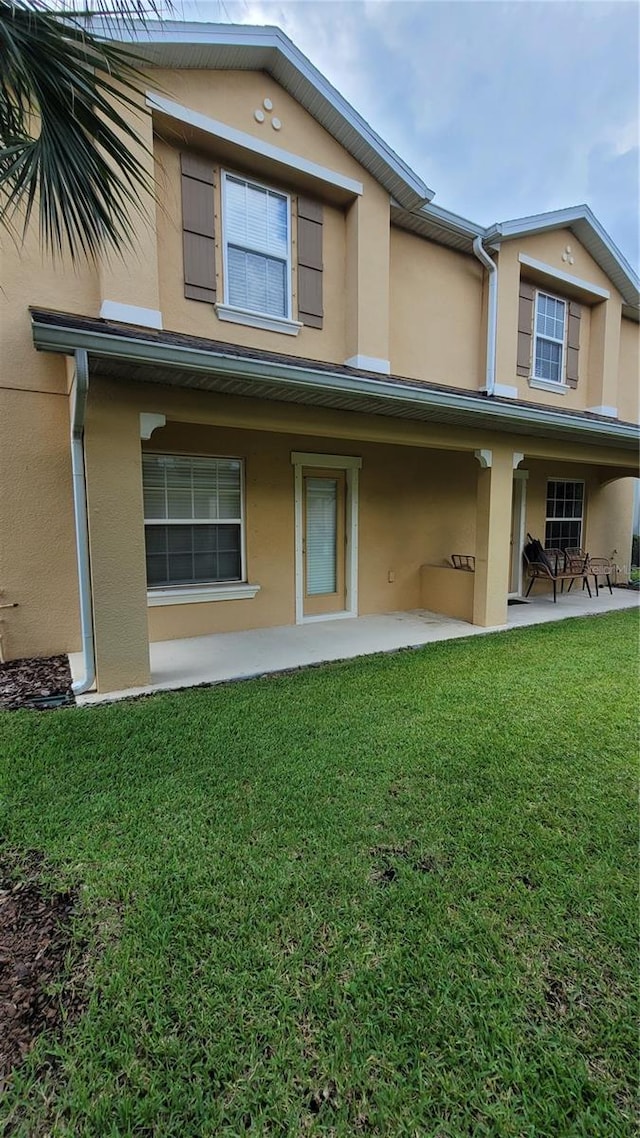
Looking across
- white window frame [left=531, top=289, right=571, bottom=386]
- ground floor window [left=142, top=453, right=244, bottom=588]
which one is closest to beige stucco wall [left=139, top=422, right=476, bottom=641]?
ground floor window [left=142, top=453, right=244, bottom=588]

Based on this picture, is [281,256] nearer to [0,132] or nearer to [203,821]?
[0,132]

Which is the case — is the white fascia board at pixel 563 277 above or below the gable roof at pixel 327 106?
below

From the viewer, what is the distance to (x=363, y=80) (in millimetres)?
7977

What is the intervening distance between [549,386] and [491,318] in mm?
1984

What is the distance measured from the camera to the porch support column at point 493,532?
7.08 meters

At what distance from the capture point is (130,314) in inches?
205

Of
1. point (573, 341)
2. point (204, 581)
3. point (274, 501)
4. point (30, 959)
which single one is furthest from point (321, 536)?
point (573, 341)

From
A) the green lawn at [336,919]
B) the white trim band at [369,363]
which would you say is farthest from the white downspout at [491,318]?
the green lawn at [336,919]

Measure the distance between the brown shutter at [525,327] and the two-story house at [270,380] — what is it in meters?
0.04

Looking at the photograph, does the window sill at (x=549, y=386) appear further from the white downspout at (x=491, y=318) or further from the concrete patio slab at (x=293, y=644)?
the concrete patio slab at (x=293, y=644)

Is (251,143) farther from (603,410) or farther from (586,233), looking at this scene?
(603,410)

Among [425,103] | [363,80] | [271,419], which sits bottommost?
[271,419]

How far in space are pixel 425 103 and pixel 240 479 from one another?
10.9 meters

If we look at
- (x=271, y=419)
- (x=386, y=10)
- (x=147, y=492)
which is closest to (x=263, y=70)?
(x=386, y=10)
